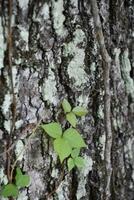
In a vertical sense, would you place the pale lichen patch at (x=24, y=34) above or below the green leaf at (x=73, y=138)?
above

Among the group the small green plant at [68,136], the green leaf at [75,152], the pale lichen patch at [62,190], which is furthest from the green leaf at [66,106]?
the pale lichen patch at [62,190]

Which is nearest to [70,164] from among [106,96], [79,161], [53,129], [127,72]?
[79,161]

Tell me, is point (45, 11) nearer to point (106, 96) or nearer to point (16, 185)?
point (106, 96)

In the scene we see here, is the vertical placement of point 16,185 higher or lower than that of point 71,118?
lower

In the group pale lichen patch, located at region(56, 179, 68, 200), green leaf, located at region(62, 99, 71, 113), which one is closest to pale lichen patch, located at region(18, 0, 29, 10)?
green leaf, located at region(62, 99, 71, 113)

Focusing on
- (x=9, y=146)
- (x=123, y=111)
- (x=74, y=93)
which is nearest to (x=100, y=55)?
(x=74, y=93)

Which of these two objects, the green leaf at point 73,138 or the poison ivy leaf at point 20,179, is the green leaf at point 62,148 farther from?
the poison ivy leaf at point 20,179
